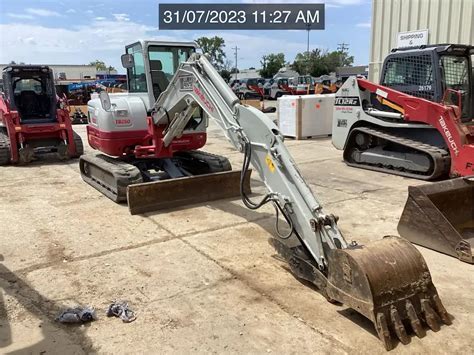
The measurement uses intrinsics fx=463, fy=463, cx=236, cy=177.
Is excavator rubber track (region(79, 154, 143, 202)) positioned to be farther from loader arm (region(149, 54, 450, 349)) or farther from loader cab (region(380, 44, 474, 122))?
loader cab (region(380, 44, 474, 122))

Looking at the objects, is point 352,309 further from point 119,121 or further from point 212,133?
point 212,133

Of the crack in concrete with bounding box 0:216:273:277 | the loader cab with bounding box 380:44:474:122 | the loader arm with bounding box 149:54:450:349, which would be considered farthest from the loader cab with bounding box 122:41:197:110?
the loader cab with bounding box 380:44:474:122

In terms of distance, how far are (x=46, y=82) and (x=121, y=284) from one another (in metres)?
8.74

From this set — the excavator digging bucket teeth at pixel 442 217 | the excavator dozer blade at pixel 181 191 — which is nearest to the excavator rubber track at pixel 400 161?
the excavator digging bucket teeth at pixel 442 217

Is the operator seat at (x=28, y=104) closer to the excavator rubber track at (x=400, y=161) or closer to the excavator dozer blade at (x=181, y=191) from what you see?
the excavator dozer blade at (x=181, y=191)

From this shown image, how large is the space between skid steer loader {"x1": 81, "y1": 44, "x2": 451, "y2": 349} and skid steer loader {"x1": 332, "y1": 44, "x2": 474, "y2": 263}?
4.23 m

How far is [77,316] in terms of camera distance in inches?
144

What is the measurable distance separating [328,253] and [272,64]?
82379 millimetres

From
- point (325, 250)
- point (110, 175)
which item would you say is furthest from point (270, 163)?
point (110, 175)

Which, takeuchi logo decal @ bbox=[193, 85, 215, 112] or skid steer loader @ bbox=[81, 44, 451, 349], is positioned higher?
takeuchi logo decal @ bbox=[193, 85, 215, 112]

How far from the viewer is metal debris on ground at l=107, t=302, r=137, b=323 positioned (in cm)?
366

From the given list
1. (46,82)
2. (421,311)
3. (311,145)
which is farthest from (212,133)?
(421,311)

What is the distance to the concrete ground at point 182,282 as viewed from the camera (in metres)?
3.36

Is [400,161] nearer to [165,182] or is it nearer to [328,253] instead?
[165,182]
